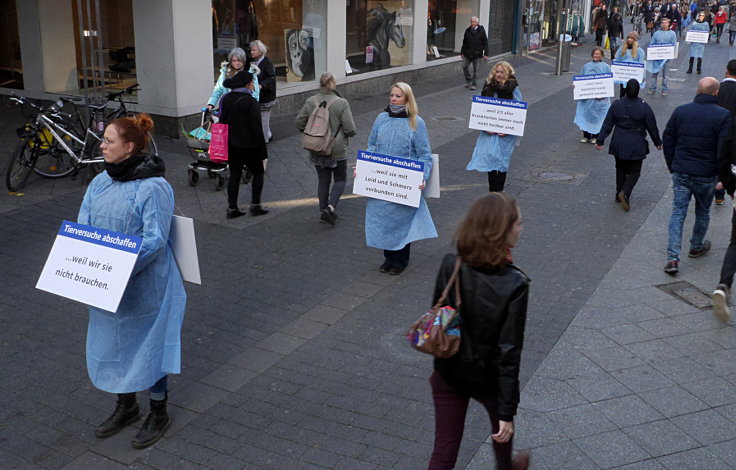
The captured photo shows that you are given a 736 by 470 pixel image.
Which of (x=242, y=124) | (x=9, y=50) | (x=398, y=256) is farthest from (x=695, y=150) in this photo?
(x=9, y=50)

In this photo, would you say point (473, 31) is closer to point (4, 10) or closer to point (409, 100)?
point (4, 10)

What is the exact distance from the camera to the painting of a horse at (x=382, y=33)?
20219mm

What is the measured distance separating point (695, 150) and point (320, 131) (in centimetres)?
370

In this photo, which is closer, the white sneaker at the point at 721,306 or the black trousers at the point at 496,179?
the white sneaker at the point at 721,306

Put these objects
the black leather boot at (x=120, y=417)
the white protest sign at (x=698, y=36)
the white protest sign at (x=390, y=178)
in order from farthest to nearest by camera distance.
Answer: the white protest sign at (x=698, y=36), the white protest sign at (x=390, y=178), the black leather boot at (x=120, y=417)

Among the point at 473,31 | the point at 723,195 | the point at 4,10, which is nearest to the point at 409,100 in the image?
the point at 723,195

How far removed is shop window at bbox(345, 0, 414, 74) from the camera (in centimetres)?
1919

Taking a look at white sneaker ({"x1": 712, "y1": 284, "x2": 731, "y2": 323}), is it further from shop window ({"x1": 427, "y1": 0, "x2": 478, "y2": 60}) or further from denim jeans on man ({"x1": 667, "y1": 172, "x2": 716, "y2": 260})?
shop window ({"x1": 427, "y1": 0, "x2": 478, "y2": 60})

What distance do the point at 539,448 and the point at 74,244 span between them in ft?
9.54

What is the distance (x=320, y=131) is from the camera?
333 inches

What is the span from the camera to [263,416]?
5035 mm

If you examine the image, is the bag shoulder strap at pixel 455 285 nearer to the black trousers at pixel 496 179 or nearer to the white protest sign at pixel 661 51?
the black trousers at pixel 496 179

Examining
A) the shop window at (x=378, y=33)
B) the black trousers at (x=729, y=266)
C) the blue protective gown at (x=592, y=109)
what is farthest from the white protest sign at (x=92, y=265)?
the shop window at (x=378, y=33)

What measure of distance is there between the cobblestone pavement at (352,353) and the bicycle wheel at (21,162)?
0.25m
